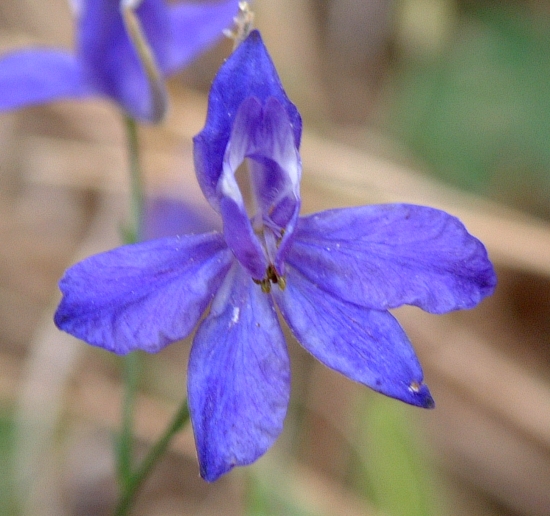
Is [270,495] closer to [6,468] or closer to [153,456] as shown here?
[153,456]

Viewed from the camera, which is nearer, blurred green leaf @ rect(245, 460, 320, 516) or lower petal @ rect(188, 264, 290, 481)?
lower petal @ rect(188, 264, 290, 481)

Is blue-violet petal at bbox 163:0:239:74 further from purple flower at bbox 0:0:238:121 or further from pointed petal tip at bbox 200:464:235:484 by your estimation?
pointed petal tip at bbox 200:464:235:484

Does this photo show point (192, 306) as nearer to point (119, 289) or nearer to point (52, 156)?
point (119, 289)

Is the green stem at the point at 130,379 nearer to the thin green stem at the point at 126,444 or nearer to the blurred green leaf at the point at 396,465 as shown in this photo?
the thin green stem at the point at 126,444

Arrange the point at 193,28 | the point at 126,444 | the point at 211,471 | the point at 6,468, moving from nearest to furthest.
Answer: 1. the point at 211,471
2. the point at 126,444
3. the point at 193,28
4. the point at 6,468

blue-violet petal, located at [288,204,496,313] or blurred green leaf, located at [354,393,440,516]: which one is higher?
blue-violet petal, located at [288,204,496,313]

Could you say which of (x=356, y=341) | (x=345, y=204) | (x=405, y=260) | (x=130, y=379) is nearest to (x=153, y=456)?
(x=130, y=379)

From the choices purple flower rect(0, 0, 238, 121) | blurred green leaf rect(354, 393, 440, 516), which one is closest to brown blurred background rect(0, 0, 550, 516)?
blurred green leaf rect(354, 393, 440, 516)
